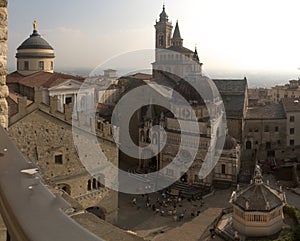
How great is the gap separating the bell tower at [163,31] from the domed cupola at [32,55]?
2213 centimetres

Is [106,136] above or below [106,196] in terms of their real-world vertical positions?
above

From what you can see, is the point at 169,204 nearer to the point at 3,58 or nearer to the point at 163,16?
the point at 3,58

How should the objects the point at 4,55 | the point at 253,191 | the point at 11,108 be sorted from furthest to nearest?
the point at 253,191 < the point at 11,108 < the point at 4,55

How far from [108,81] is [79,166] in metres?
24.5

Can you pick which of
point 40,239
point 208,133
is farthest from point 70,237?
point 208,133

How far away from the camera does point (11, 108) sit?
60.6 feet

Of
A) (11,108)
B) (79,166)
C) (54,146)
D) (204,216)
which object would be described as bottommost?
(204,216)

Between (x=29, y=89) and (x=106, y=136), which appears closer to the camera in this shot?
(x=106, y=136)

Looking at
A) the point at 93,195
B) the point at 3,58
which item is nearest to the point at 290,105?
the point at 93,195

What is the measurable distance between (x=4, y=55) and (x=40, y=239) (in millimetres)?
3935

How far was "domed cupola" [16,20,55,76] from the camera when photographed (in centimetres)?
4184

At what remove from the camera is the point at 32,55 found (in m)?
42.1

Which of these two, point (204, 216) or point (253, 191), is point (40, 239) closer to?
point (253, 191)

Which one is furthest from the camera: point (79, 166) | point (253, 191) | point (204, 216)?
point (204, 216)
